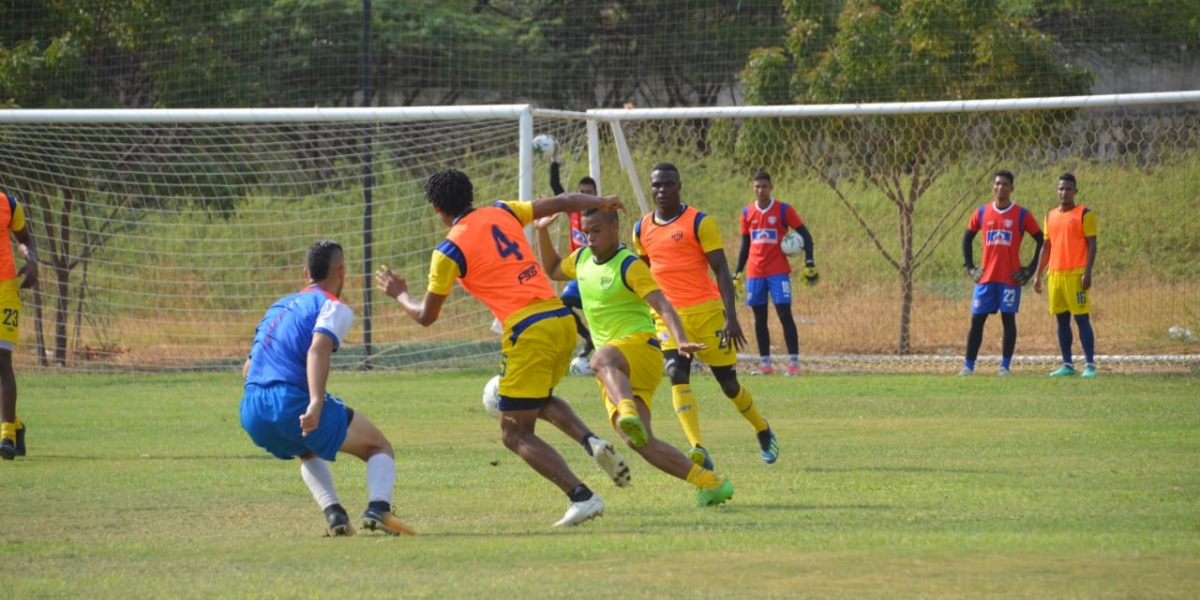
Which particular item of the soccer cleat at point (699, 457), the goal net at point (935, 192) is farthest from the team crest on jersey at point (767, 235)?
the soccer cleat at point (699, 457)

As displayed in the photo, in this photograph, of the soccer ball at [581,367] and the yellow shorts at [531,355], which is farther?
the soccer ball at [581,367]

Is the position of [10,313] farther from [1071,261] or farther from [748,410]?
[1071,261]

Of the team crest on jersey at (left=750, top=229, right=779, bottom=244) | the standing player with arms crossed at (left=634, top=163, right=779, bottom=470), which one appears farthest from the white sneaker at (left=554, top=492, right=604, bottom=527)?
the team crest on jersey at (left=750, top=229, right=779, bottom=244)

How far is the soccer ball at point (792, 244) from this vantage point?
1603cm

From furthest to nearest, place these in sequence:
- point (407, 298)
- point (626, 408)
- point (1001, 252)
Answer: point (1001, 252) < point (626, 408) < point (407, 298)

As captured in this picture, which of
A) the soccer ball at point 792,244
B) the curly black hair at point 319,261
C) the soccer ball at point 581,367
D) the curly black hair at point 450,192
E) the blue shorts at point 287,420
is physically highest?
the curly black hair at point 450,192

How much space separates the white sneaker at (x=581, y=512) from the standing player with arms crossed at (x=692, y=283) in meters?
2.21

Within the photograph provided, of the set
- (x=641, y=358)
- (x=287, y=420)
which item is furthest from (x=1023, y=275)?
(x=287, y=420)

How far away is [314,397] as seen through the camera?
6570mm

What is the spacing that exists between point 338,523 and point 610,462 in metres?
1.38

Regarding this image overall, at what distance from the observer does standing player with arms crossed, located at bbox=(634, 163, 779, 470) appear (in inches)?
375

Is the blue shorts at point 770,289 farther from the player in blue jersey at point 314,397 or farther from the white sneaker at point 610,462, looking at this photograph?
the player in blue jersey at point 314,397

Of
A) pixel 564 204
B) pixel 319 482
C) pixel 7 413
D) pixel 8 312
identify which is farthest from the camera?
pixel 8 312

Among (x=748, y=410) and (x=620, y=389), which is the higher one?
(x=620, y=389)
